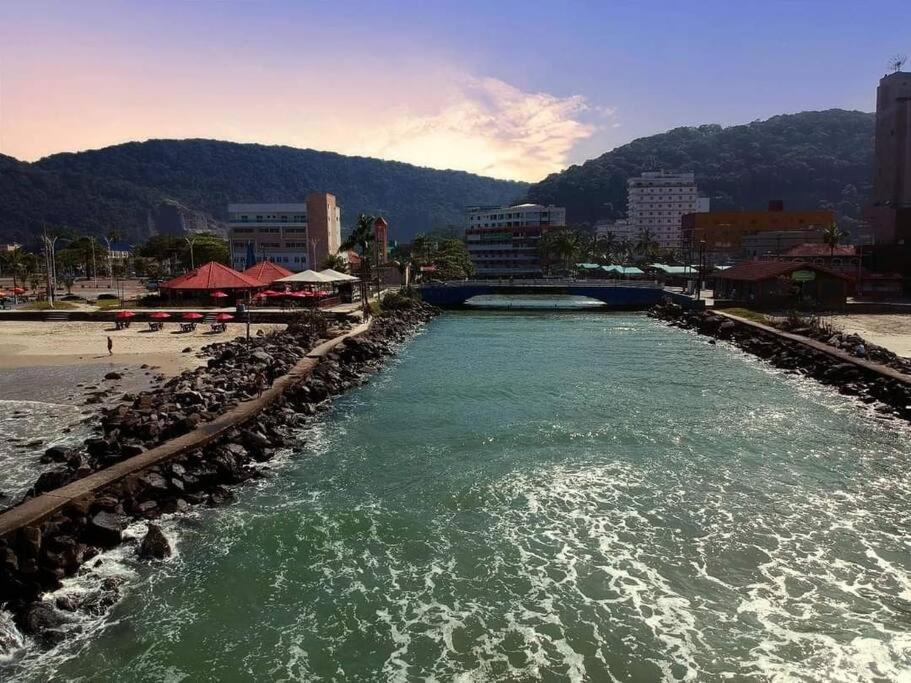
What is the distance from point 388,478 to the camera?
2303 cm

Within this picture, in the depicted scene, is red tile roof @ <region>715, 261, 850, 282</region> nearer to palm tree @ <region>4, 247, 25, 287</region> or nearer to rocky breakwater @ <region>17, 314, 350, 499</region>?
rocky breakwater @ <region>17, 314, 350, 499</region>

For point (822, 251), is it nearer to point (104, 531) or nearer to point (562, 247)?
point (562, 247)

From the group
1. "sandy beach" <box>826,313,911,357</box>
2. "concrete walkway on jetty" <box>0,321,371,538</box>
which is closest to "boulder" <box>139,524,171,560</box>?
"concrete walkway on jetty" <box>0,321,371,538</box>

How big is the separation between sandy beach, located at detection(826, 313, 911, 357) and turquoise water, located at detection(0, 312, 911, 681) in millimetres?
23792

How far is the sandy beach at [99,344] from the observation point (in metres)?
42.7

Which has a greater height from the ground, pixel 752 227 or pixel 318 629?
pixel 752 227

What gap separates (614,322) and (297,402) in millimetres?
55512

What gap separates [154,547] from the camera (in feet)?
56.1

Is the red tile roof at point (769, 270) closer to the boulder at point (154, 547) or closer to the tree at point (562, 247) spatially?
the boulder at point (154, 547)

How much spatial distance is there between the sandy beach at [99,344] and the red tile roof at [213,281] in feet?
36.8

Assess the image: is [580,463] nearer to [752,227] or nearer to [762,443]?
[762,443]

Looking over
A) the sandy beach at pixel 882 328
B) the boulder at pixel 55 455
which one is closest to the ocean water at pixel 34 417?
the boulder at pixel 55 455

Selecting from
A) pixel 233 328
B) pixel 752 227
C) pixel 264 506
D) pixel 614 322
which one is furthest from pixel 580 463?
pixel 752 227

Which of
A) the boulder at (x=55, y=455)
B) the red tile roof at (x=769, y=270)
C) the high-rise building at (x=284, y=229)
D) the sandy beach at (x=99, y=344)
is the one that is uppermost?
the high-rise building at (x=284, y=229)
